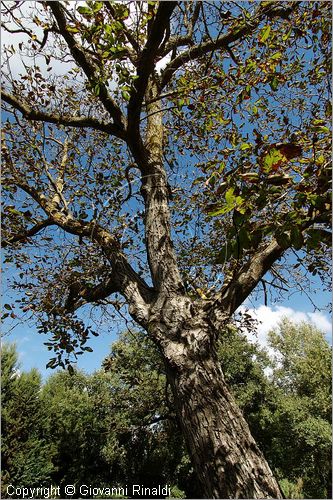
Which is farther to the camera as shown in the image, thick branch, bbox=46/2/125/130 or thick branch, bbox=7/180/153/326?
thick branch, bbox=7/180/153/326

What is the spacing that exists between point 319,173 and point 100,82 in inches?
79.1

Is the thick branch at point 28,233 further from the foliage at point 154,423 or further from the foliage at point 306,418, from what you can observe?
the foliage at point 306,418

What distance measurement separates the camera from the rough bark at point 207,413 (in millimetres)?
2430

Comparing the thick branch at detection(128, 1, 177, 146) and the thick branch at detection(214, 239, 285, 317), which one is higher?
the thick branch at detection(128, 1, 177, 146)

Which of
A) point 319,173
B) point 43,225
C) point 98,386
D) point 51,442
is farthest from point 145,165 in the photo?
point 98,386

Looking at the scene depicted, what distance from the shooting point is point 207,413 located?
8.77 ft

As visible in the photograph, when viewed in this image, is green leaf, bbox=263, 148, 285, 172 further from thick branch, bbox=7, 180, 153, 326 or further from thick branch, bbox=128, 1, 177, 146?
thick branch, bbox=7, 180, 153, 326

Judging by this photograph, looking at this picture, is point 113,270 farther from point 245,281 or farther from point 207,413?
point 207,413

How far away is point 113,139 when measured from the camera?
651cm

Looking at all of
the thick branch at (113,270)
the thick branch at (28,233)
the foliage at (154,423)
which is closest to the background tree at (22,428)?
the foliage at (154,423)

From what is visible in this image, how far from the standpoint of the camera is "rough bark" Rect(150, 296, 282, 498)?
7.97 ft

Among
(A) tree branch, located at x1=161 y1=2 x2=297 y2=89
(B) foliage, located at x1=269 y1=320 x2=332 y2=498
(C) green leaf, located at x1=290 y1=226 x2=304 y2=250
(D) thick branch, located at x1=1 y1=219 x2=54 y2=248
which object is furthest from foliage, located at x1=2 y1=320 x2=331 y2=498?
(C) green leaf, located at x1=290 y1=226 x2=304 y2=250

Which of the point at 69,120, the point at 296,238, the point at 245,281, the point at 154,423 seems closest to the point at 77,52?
the point at 69,120

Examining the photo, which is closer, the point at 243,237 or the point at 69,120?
the point at 243,237
